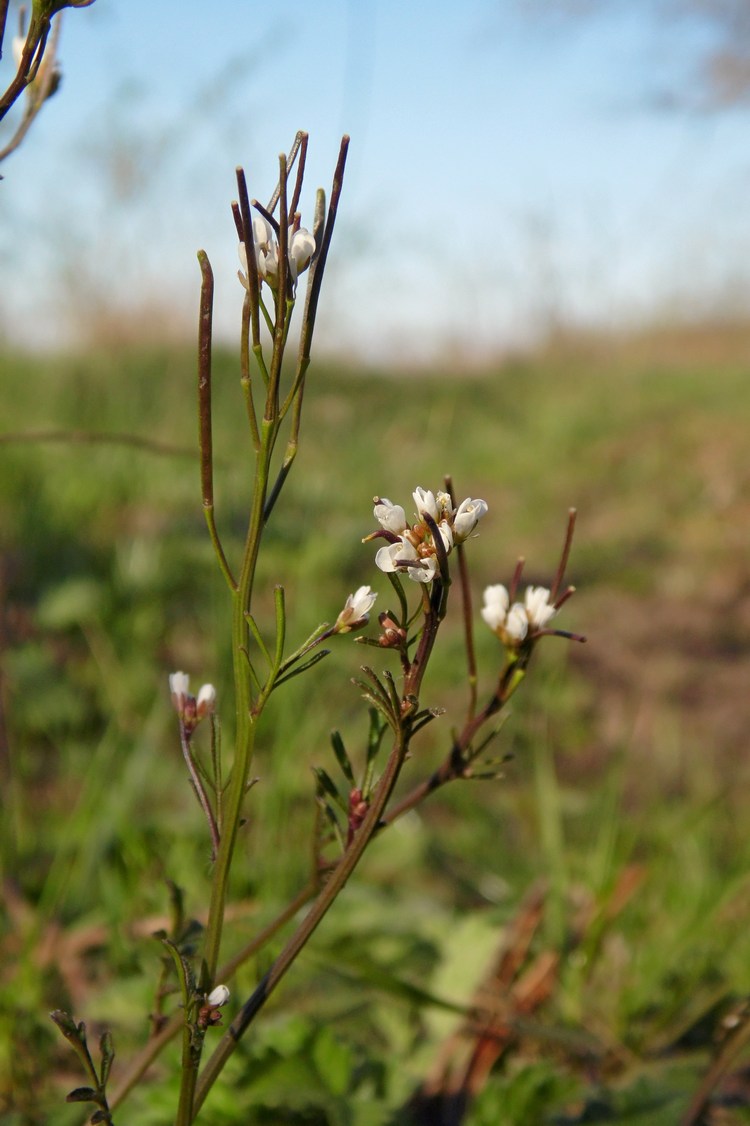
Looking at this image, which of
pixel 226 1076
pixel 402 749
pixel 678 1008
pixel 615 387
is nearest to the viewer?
pixel 402 749

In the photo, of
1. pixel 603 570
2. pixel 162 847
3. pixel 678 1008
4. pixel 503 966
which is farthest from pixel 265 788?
pixel 603 570

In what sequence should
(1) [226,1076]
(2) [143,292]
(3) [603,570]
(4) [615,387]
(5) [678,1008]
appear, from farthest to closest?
1. (4) [615,387]
2. (2) [143,292]
3. (3) [603,570]
4. (5) [678,1008]
5. (1) [226,1076]

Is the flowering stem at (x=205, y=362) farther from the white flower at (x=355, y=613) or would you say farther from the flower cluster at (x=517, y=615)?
the flower cluster at (x=517, y=615)

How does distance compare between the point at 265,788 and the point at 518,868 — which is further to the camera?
the point at 265,788

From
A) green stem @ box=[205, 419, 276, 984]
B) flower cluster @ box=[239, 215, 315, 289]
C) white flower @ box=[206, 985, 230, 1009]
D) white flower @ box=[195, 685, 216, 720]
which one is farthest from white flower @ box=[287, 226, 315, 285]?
white flower @ box=[206, 985, 230, 1009]

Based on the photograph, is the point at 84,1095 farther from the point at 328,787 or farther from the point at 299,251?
the point at 299,251

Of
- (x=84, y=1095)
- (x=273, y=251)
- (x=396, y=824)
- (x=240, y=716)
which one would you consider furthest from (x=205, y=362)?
(x=396, y=824)

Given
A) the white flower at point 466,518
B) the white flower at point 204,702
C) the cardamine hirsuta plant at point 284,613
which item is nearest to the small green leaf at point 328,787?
the cardamine hirsuta plant at point 284,613

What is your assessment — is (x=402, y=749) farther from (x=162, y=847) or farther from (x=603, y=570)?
(x=603, y=570)
